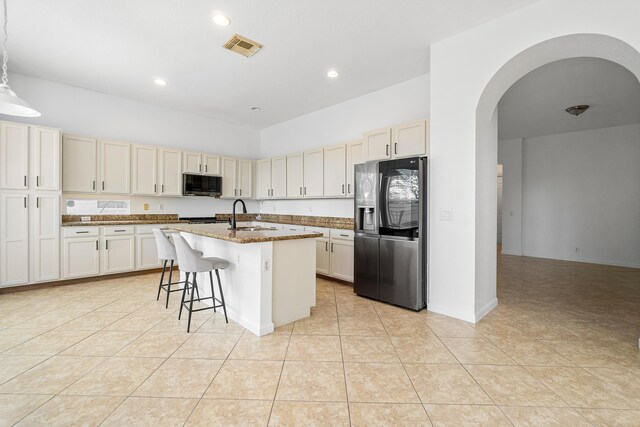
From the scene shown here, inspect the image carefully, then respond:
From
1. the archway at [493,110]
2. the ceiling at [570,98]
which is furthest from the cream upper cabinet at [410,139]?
the ceiling at [570,98]

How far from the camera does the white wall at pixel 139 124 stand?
14.8ft

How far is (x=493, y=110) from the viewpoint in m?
3.28

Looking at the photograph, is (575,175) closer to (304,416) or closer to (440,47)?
(440,47)

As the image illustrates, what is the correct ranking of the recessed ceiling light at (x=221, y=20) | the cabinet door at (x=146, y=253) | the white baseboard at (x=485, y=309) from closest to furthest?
the recessed ceiling light at (x=221, y=20)
the white baseboard at (x=485, y=309)
the cabinet door at (x=146, y=253)

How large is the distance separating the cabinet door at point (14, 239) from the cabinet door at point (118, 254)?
888 millimetres

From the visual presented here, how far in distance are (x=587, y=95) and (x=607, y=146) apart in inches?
110

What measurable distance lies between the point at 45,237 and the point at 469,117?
5730mm

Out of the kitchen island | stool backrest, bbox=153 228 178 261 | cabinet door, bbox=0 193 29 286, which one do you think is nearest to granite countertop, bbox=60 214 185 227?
cabinet door, bbox=0 193 29 286

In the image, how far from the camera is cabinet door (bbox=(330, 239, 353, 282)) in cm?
446

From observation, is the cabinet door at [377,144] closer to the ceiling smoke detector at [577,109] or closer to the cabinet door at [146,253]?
the ceiling smoke detector at [577,109]

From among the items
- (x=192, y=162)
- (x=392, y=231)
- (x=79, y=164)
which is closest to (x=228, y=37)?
(x=392, y=231)

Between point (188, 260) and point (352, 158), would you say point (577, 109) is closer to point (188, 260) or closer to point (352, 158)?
→ point (352, 158)

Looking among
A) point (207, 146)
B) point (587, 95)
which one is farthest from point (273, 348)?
point (587, 95)

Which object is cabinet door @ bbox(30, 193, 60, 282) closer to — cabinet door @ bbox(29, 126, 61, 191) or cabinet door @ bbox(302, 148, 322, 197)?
cabinet door @ bbox(29, 126, 61, 191)
